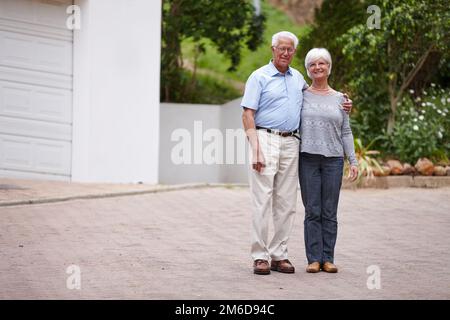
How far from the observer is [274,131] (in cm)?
772

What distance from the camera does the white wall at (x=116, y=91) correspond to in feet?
44.2

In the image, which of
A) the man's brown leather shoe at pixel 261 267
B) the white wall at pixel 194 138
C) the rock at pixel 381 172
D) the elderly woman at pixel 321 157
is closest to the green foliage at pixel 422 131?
the rock at pixel 381 172

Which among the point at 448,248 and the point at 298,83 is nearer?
the point at 298,83

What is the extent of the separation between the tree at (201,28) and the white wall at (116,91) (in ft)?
11.6

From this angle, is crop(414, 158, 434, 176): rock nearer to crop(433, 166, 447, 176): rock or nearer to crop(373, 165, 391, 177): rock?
crop(433, 166, 447, 176): rock

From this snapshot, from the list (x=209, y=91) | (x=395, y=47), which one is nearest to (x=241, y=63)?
(x=209, y=91)

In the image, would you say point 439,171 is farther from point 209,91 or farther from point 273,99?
point 209,91

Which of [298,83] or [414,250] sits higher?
[298,83]

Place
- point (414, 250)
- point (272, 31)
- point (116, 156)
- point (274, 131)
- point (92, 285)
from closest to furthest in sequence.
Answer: point (92, 285), point (274, 131), point (414, 250), point (116, 156), point (272, 31)

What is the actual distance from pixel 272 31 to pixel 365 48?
34.9 feet

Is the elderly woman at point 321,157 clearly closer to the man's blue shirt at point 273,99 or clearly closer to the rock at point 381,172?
the man's blue shirt at point 273,99
